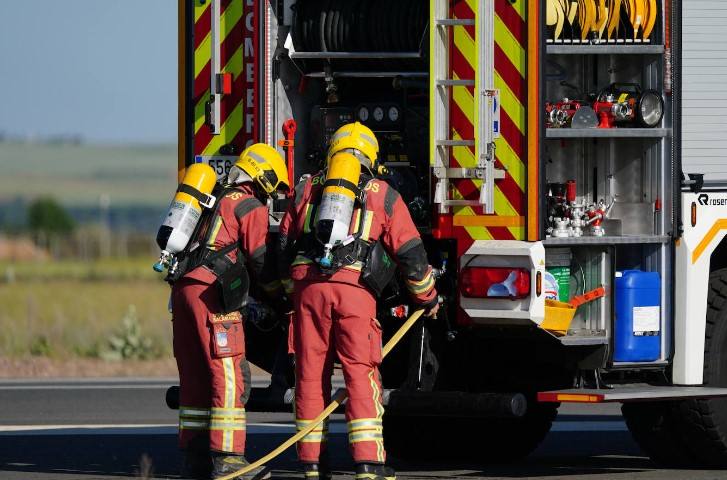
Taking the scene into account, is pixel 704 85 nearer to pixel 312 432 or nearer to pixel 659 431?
pixel 659 431

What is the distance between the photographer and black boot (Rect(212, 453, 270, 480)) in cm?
864

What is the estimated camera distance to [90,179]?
13900 centimetres

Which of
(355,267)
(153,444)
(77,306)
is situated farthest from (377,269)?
(77,306)

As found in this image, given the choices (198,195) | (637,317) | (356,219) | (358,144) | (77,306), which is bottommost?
(77,306)

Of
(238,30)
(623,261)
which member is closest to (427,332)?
(623,261)

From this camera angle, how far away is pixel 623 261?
9.10 meters

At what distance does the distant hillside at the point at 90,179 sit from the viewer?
11477 centimetres

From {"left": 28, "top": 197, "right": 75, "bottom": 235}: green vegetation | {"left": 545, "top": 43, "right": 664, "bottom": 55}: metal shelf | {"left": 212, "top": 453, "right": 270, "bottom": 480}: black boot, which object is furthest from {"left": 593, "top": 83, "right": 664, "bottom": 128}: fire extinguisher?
{"left": 28, "top": 197, "right": 75, "bottom": 235}: green vegetation

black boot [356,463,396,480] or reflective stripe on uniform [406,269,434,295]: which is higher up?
reflective stripe on uniform [406,269,434,295]

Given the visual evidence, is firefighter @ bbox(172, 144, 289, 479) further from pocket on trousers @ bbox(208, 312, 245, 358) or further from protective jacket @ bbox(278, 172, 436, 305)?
protective jacket @ bbox(278, 172, 436, 305)

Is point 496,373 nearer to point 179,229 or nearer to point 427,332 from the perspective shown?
point 427,332

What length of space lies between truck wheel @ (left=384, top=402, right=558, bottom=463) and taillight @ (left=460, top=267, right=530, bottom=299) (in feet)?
5.54

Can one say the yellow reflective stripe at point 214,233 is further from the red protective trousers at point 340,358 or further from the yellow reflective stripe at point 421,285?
the yellow reflective stripe at point 421,285

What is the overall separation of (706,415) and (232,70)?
3.08 metres
